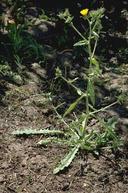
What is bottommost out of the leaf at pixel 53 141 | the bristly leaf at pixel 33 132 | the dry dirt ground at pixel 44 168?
the dry dirt ground at pixel 44 168

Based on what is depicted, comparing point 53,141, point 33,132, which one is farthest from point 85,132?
point 33,132

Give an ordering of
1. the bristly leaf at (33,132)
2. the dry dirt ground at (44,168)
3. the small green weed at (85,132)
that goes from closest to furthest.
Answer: the dry dirt ground at (44,168), the small green weed at (85,132), the bristly leaf at (33,132)

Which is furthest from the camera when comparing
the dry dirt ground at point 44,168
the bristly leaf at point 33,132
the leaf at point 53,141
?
the bristly leaf at point 33,132

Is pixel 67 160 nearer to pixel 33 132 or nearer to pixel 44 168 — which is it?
pixel 44 168

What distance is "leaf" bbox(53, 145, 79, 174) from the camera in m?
3.56

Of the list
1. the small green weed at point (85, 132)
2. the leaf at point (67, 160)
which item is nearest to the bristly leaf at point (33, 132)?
the small green weed at point (85, 132)

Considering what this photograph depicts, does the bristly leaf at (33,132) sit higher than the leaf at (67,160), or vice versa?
the bristly leaf at (33,132)

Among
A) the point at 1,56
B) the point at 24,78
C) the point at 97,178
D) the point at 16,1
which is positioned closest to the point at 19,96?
the point at 24,78

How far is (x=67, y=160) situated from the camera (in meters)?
3.63

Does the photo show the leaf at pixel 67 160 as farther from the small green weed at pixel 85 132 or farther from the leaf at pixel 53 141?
the leaf at pixel 53 141

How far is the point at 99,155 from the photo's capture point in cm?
377

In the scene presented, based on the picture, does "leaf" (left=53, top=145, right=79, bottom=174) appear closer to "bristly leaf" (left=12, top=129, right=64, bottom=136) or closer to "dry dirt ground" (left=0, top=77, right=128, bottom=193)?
"dry dirt ground" (left=0, top=77, right=128, bottom=193)

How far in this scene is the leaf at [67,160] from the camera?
3564 mm

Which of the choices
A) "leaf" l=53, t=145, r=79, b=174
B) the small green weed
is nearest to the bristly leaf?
the small green weed
